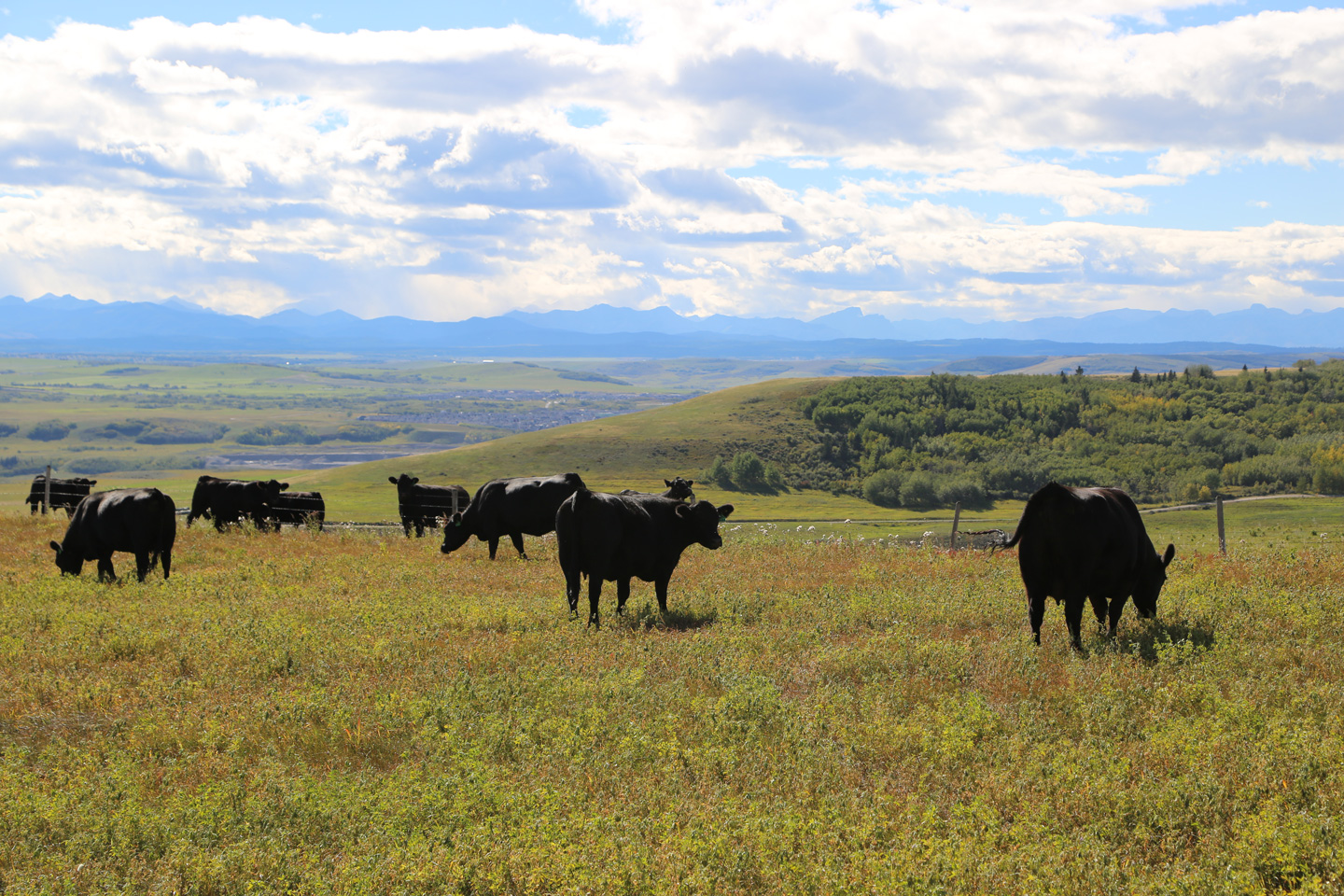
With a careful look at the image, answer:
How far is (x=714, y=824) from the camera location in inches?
248

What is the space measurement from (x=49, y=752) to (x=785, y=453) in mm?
110467

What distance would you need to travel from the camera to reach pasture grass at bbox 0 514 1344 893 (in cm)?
588

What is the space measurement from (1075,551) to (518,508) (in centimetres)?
1356

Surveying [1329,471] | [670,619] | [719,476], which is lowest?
[719,476]

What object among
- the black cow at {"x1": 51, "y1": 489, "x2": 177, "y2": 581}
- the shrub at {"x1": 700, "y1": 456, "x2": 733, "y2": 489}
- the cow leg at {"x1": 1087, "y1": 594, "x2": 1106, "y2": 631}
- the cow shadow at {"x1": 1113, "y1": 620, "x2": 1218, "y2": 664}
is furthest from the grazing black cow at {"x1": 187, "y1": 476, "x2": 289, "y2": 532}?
the shrub at {"x1": 700, "y1": 456, "x2": 733, "y2": 489}

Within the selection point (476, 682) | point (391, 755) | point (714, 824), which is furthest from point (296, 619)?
point (714, 824)

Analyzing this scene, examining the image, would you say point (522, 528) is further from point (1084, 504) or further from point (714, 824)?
point (714, 824)

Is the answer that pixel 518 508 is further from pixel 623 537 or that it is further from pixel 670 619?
pixel 670 619

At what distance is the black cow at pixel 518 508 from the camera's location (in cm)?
2200

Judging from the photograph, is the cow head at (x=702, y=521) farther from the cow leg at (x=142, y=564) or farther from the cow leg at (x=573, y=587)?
the cow leg at (x=142, y=564)

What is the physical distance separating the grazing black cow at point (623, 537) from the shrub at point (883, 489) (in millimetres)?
85499

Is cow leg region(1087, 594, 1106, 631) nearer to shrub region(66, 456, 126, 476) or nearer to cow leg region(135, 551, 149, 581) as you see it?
cow leg region(135, 551, 149, 581)

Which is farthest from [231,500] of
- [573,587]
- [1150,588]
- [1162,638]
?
[1162,638]

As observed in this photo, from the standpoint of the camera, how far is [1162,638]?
1149 cm
